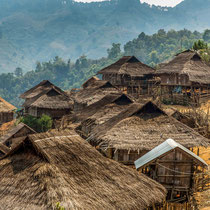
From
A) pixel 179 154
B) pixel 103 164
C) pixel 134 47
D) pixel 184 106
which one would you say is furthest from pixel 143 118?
pixel 134 47

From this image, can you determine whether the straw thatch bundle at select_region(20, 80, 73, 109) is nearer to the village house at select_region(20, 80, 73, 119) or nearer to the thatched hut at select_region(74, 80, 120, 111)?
the village house at select_region(20, 80, 73, 119)

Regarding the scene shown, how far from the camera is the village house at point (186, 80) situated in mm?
31467

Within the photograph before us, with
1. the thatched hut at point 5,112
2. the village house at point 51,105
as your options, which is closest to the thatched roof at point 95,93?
the village house at point 51,105

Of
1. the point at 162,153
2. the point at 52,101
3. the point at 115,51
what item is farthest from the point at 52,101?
the point at 115,51

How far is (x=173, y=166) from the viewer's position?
1362 centimetres

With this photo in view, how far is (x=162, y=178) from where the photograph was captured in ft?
45.4

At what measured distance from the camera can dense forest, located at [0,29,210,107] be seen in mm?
105225

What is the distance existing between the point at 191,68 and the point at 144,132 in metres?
18.3

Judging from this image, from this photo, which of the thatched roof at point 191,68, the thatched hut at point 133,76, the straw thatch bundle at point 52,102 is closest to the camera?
the thatched roof at point 191,68

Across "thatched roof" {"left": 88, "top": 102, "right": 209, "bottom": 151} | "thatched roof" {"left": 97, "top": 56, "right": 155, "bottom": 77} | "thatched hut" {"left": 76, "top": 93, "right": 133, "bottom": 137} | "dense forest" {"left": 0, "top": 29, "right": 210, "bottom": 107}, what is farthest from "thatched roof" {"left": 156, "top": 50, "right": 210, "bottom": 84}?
"dense forest" {"left": 0, "top": 29, "right": 210, "bottom": 107}

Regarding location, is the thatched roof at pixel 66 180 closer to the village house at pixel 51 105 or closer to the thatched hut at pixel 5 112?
the village house at pixel 51 105

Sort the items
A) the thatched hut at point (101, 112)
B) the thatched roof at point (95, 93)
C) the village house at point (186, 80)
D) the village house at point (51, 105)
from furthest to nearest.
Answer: the village house at point (51, 105), the village house at point (186, 80), the thatched roof at point (95, 93), the thatched hut at point (101, 112)

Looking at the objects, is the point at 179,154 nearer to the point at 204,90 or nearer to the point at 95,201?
the point at 95,201

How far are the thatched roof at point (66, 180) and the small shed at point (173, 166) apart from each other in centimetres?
162
